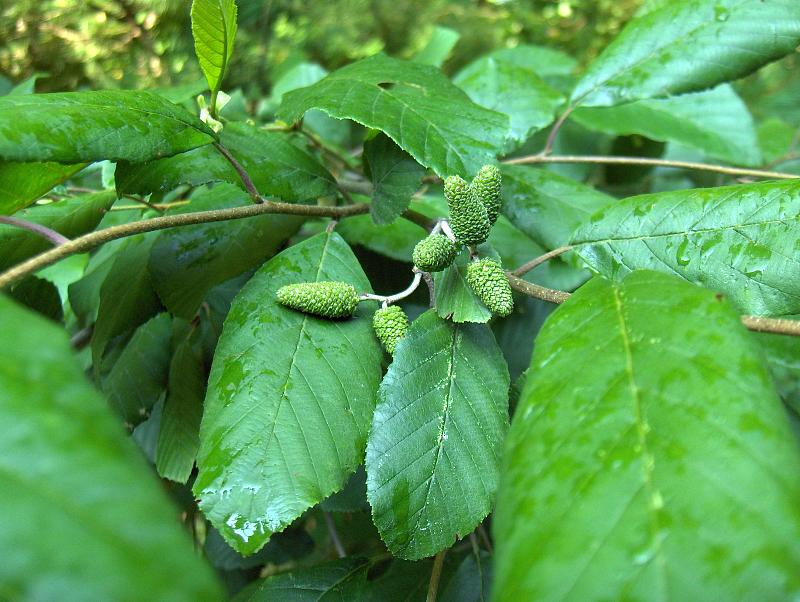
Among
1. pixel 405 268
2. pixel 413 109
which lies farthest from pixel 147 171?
pixel 405 268

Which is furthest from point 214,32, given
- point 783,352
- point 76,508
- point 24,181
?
point 783,352

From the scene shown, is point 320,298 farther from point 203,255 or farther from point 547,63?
point 547,63

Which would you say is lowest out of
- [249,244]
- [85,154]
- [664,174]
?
[664,174]

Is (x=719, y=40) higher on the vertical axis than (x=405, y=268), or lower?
higher

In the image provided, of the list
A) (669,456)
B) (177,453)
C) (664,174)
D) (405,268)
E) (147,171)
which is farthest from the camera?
(664,174)

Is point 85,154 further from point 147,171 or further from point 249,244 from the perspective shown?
point 249,244

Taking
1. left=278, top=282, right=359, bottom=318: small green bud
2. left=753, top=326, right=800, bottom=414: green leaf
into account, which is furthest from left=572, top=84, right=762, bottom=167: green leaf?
left=278, top=282, right=359, bottom=318: small green bud

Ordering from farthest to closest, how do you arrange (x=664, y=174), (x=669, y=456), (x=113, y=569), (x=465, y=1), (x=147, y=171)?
(x=465, y=1)
(x=664, y=174)
(x=147, y=171)
(x=669, y=456)
(x=113, y=569)

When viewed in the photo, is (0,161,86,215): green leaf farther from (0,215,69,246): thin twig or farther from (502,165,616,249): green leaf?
(502,165,616,249): green leaf
